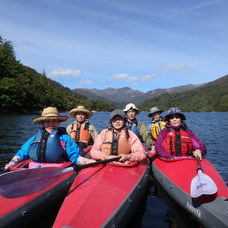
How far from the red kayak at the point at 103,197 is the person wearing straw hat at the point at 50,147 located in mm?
578

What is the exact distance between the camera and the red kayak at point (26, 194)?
11.7 ft

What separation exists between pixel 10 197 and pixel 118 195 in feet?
5.26

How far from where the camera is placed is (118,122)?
5.49 m

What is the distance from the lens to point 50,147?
16.5 ft

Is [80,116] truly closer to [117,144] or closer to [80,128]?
[80,128]

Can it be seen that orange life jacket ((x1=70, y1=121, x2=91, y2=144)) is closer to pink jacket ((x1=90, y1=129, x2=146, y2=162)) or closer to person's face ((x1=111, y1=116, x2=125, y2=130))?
pink jacket ((x1=90, y1=129, x2=146, y2=162))

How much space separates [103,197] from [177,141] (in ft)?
9.04

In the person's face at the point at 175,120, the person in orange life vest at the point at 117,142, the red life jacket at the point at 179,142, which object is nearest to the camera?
the person in orange life vest at the point at 117,142

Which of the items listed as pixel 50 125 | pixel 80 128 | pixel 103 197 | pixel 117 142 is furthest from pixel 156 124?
pixel 103 197

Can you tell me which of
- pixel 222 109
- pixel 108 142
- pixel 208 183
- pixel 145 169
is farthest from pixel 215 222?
pixel 222 109

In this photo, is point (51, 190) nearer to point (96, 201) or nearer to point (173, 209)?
point (96, 201)

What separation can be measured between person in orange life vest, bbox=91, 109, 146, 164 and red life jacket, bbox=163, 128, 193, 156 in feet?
3.14

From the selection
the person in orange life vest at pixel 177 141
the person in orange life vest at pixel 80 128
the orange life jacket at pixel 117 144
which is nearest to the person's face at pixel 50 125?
the orange life jacket at pixel 117 144

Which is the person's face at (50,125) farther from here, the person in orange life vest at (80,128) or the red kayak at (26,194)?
the person in orange life vest at (80,128)
